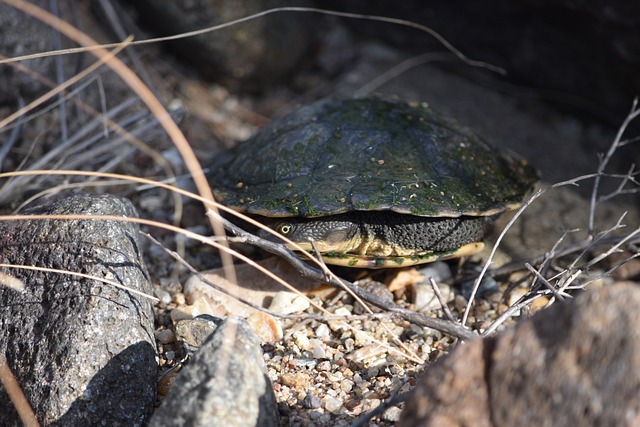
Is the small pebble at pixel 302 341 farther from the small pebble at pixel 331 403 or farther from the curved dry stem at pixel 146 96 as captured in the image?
the curved dry stem at pixel 146 96

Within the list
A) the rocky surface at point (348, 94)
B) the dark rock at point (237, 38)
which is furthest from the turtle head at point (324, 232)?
the dark rock at point (237, 38)

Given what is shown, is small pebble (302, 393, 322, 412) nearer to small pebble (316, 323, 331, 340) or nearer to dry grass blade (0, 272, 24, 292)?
small pebble (316, 323, 331, 340)

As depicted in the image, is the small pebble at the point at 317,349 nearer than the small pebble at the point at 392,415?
No

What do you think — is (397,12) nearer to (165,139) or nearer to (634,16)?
(634,16)

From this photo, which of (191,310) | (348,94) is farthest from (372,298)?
(348,94)

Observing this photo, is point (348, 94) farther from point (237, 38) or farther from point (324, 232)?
point (237, 38)

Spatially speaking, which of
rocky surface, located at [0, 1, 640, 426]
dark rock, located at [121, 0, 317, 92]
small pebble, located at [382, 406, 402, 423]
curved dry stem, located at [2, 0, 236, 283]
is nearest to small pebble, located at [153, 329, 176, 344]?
rocky surface, located at [0, 1, 640, 426]
